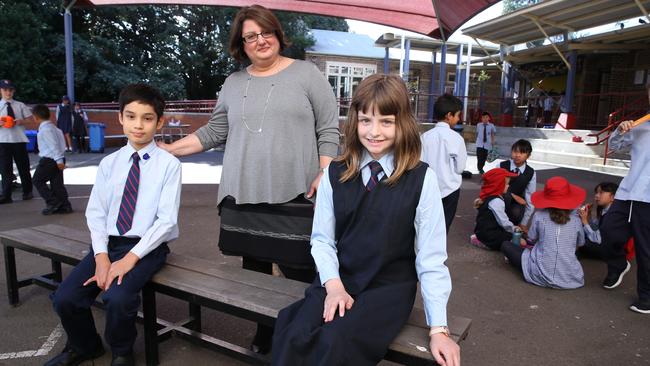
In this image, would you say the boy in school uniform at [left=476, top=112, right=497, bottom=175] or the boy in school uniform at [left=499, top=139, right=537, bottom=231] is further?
the boy in school uniform at [left=476, top=112, right=497, bottom=175]

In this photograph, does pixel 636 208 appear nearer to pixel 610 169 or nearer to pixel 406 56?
pixel 610 169

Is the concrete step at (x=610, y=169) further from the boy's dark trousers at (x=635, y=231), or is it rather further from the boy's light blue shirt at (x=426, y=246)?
the boy's light blue shirt at (x=426, y=246)

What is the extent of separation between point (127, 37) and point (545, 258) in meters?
22.0

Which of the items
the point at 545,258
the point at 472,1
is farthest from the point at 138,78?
the point at 545,258

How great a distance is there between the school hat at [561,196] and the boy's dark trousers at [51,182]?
5.98 m

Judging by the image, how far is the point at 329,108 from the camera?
2512 mm

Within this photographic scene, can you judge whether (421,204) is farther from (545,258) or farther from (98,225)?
(545,258)

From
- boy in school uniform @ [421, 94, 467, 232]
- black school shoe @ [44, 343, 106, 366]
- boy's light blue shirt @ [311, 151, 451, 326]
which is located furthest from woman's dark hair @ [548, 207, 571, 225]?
black school shoe @ [44, 343, 106, 366]

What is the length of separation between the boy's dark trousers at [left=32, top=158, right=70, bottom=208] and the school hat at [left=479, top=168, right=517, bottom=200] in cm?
556

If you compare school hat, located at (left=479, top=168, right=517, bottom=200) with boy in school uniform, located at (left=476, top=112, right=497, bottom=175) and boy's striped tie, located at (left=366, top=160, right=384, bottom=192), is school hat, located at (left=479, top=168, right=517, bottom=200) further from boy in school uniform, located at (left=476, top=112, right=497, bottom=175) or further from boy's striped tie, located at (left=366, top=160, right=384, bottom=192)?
boy in school uniform, located at (left=476, top=112, right=497, bottom=175)

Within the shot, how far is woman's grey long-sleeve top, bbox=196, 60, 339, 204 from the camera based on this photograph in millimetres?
2424

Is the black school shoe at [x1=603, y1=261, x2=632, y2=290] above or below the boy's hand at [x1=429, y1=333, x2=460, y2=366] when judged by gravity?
below

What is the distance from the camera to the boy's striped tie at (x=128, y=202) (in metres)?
2.63

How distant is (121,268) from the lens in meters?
2.46
